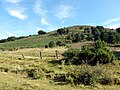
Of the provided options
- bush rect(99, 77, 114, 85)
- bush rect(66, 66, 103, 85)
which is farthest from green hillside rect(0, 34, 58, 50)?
bush rect(99, 77, 114, 85)

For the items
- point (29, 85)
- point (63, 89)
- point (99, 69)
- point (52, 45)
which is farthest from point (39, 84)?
point (52, 45)

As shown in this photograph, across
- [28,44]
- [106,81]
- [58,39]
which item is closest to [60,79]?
[106,81]

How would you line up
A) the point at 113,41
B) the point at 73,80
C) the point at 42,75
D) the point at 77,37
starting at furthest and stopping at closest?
1. the point at 77,37
2. the point at 113,41
3. the point at 42,75
4. the point at 73,80

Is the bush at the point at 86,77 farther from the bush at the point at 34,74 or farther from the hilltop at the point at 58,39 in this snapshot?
the hilltop at the point at 58,39

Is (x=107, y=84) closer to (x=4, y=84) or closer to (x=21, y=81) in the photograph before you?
(x=21, y=81)

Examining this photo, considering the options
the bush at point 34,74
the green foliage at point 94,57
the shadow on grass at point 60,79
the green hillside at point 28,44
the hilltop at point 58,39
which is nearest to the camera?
the shadow on grass at point 60,79

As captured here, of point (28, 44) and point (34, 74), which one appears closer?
point (34, 74)

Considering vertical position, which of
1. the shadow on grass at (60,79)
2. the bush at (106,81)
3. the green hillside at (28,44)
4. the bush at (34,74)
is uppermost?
the green hillside at (28,44)

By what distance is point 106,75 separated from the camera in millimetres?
18531

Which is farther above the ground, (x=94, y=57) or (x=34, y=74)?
(x=94, y=57)

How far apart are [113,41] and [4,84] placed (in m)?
83.4

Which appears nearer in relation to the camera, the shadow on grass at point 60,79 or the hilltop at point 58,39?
the shadow on grass at point 60,79

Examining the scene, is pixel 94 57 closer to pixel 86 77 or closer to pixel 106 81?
pixel 106 81

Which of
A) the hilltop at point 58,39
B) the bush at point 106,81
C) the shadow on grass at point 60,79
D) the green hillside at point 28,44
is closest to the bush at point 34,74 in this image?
the shadow on grass at point 60,79
